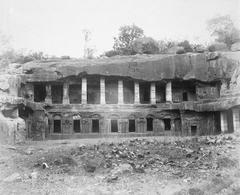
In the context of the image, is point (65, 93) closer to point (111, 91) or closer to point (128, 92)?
point (111, 91)

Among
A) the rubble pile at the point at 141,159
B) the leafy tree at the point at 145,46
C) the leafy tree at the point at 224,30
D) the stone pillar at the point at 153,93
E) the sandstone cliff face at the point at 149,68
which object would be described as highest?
the leafy tree at the point at 224,30

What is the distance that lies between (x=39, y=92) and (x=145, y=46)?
44.3 feet

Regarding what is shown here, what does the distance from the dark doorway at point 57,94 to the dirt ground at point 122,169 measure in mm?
11999

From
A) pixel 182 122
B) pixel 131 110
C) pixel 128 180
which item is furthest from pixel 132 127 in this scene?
pixel 128 180

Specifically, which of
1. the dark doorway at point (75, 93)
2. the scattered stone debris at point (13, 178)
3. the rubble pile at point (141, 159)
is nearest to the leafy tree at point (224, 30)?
the dark doorway at point (75, 93)

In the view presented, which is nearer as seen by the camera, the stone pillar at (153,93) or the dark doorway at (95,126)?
the dark doorway at (95,126)

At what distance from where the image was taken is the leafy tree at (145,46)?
37.4 metres

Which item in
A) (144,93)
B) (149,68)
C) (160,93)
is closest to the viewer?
(149,68)

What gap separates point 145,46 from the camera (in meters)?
37.6

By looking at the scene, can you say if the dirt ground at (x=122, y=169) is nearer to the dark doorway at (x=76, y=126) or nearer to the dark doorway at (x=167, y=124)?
the dark doorway at (x=76, y=126)

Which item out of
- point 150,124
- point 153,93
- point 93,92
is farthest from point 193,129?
point 93,92

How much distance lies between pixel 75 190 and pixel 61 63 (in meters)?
17.0

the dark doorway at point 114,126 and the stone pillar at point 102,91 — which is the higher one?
the stone pillar at point 102,91

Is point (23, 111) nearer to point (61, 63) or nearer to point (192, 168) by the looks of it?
point (61, 63)
